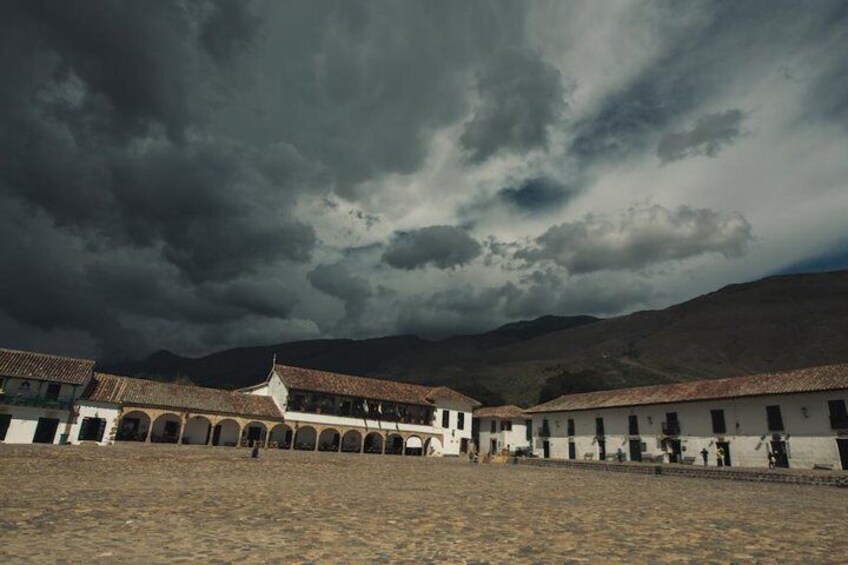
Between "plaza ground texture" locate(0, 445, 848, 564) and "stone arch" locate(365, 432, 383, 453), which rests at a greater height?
"stone arch" locate(365, 432, 383, 453)

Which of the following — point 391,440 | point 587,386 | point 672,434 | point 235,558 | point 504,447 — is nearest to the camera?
point 235,558

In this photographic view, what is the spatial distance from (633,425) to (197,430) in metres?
34.6

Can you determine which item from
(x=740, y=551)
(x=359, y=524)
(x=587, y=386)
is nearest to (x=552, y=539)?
(x=740, y=551)

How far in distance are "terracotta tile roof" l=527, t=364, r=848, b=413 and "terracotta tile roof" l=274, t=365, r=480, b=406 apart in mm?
12792

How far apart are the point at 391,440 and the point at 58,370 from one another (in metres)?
27.8

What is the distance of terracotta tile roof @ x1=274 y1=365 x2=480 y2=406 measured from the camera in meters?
45.9

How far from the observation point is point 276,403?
46.2 meters

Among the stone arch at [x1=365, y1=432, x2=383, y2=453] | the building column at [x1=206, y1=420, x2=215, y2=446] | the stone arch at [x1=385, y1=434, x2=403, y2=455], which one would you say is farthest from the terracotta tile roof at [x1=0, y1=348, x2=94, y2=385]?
the stone arch at [x1=385, y1=434, x2=403, y2=455]

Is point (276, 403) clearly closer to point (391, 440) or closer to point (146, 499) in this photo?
point (391, 440)

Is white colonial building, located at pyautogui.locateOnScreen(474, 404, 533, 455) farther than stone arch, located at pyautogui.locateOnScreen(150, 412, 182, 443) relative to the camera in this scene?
Yes

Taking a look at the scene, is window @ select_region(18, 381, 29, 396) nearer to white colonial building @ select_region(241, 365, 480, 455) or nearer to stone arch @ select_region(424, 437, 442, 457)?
white colonial building @ select_region(241, 365, 480, 455)

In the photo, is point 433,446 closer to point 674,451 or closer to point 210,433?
point 210,433

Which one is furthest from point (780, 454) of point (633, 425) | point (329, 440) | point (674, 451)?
point (329, 440)

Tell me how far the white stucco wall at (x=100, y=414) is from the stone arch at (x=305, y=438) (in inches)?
558
